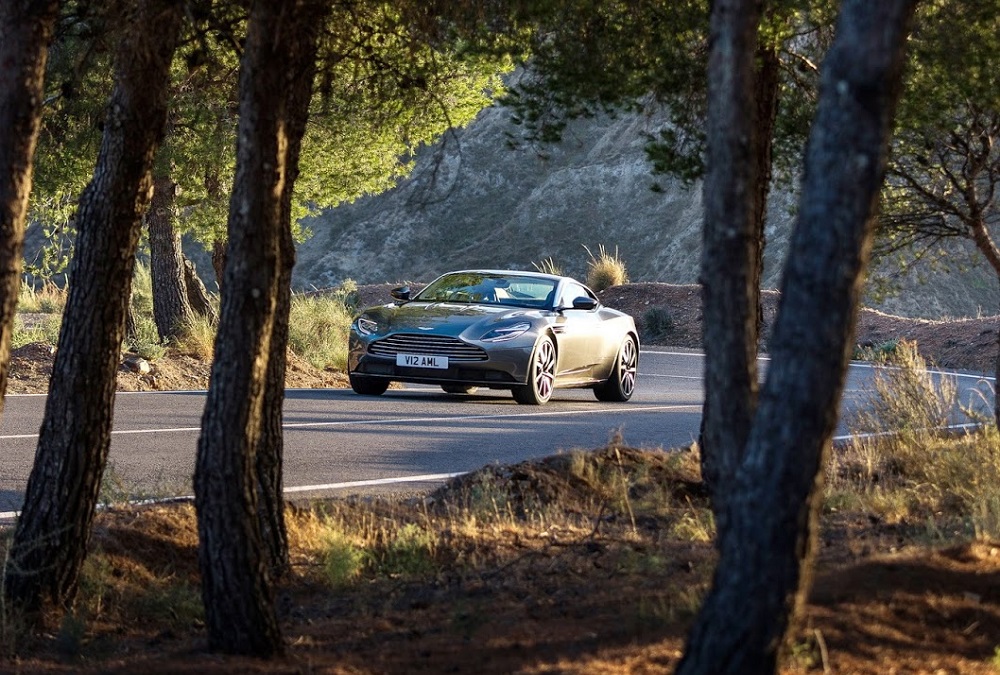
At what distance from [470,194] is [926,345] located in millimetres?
42880

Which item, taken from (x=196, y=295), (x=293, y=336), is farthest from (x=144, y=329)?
(x=293, y=336)

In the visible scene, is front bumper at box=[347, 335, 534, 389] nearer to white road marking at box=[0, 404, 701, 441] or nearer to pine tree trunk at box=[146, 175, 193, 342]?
white road marking at box=[0, 404, 701, 441]

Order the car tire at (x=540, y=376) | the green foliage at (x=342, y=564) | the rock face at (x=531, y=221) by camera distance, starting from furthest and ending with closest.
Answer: the rock face at (x=531, y=221) → the car tire at (x=540, y=376) → the green foliage at (x=342, y=564)

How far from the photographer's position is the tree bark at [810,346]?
3.83 meters

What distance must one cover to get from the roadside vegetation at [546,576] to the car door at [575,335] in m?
5.90

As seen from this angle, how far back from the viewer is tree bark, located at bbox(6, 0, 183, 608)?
21.1 feet

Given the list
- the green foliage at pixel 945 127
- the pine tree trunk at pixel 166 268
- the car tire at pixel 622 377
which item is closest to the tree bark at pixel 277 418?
the green foliage at pixel 945 127

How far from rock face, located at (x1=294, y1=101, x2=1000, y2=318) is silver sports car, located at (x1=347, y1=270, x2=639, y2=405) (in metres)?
40.5

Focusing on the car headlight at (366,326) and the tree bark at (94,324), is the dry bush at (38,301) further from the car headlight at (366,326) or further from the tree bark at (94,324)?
the tree bark at (94,324)

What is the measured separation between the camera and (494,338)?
629 inches

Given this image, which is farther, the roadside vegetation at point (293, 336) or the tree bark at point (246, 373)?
the roadside vegetation at point (293, 336)

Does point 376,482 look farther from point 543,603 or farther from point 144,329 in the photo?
point 144,329

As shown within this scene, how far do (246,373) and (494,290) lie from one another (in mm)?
12295

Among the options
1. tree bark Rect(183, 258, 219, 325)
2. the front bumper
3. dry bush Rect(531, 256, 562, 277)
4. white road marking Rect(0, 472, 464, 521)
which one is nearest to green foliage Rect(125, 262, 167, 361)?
tree bark Rect(183, 258, 219, 325)
